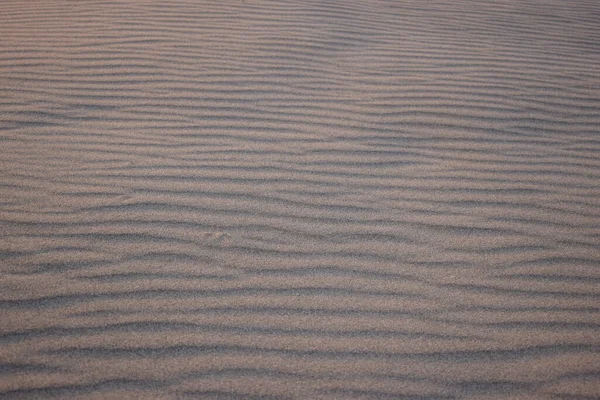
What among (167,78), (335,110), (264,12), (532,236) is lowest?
→ (532,236)

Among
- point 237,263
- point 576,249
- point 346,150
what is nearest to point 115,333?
point 237,263

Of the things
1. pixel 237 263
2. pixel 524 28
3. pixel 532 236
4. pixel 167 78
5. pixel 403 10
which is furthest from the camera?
pixel 403 10

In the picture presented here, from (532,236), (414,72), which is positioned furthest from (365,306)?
(414,72)

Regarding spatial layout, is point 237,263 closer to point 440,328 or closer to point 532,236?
point 440,328

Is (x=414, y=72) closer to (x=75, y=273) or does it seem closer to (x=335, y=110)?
(x=335, y=110)

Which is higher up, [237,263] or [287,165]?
[287,165]

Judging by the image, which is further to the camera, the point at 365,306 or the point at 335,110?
the point at 335,110

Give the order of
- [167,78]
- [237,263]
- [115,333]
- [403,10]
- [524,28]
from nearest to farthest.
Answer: [115,333] < [237,263] < [167,78] < [524,28] < [403,10]
